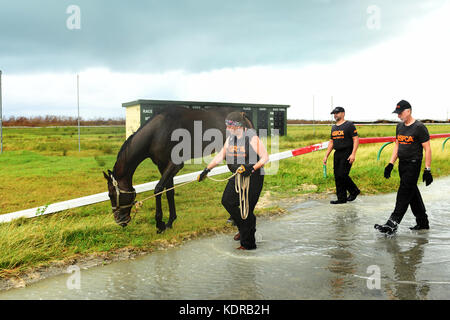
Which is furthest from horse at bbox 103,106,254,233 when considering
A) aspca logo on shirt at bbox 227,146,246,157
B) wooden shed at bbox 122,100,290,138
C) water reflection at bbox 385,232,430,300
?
wooden shed at bbox 122,100,290,138

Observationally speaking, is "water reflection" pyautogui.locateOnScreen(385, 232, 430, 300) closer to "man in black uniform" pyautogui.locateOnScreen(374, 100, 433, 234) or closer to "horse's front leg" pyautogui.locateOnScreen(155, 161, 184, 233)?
"man in black uniform" pyautogui.locateOnScreen(374, 100, 433, 234)

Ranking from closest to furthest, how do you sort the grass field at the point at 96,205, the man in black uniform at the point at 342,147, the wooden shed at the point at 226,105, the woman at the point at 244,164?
the woman at the point at 244,164 → the grass field at the point at 96,205 → the man in black uniform at the point at 342,147 → the wooden shed at the point at 226,105

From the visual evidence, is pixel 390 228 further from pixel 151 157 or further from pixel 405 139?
pixel 151 157

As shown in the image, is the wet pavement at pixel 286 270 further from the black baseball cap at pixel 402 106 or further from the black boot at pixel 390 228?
the black baseball cap at pixel 402 106

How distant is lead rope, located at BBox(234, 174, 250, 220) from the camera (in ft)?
17.3

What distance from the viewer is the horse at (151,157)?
20.3ft

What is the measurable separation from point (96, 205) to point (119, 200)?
2699mm

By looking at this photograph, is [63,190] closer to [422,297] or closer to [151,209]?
[151,209]

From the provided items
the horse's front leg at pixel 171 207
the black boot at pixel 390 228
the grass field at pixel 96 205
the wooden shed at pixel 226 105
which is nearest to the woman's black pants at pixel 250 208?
the grass field at pixel 96 205

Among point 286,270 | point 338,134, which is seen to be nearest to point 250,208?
point 286,270

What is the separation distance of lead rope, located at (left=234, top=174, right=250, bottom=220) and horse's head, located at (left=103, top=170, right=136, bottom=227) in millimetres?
1869

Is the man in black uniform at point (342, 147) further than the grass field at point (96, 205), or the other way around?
the man in black uniform at point (342, 147)

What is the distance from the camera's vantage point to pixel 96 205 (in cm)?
862

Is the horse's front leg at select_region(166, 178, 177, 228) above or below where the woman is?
below
